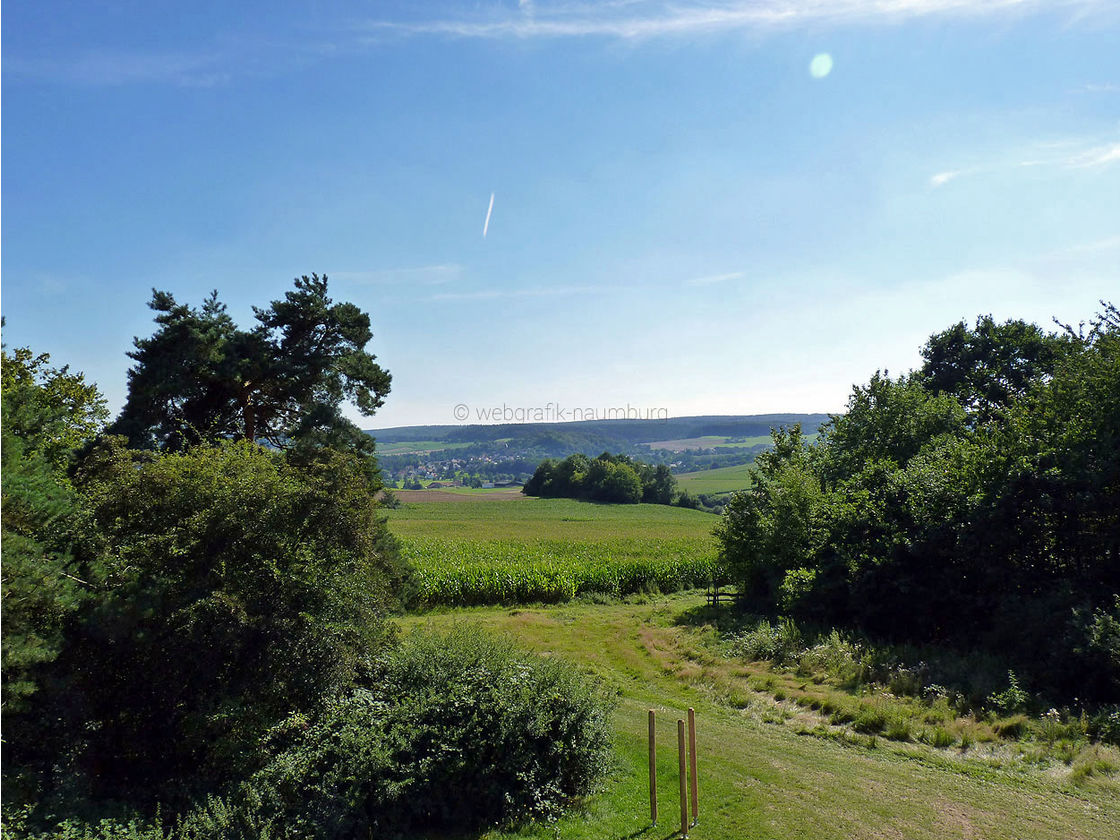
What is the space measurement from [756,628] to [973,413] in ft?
56.2

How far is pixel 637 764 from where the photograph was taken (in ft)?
36.1

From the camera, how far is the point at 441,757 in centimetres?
948

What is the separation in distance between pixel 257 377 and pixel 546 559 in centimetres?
1959

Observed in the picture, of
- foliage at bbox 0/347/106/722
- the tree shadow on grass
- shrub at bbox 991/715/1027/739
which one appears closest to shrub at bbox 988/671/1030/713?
shrub at bbox 991/715/1027/739

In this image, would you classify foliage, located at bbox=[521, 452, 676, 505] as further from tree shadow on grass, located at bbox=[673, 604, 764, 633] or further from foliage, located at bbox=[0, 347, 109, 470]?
foliage, located at bbox=[0, 347, 109, 470]

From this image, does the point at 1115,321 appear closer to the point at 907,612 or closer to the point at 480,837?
the point at 907,612

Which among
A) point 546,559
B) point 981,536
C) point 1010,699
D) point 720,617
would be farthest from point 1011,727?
point 546,559

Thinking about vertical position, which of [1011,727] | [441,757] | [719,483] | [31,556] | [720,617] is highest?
[31,556]

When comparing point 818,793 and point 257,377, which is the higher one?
point 257,377

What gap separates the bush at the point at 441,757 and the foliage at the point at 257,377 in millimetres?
11072

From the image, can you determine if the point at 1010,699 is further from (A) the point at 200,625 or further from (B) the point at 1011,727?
(A) the point at 200,625

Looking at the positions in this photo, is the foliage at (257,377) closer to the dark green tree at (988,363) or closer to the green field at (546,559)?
the green field at (546,559)

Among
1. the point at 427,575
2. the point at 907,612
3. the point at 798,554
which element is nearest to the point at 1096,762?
the point at 907,612

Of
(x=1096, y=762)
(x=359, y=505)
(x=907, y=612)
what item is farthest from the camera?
(x=907, y=612)
